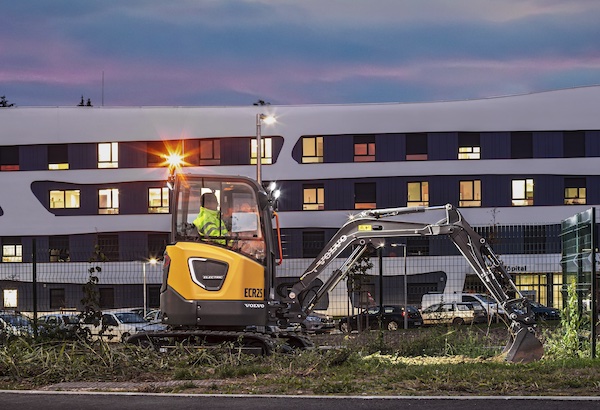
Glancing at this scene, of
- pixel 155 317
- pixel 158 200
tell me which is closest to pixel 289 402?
pixel 155 317

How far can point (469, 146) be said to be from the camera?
6122 centimetres

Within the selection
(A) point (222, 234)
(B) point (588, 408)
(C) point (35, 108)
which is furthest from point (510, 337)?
(C) point (35, 108)

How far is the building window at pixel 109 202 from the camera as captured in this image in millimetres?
63750

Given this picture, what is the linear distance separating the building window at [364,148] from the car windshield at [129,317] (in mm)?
30445

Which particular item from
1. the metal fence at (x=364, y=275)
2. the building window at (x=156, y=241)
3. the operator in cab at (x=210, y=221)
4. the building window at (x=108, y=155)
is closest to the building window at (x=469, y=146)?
the metal fence at (x=364, y=275)

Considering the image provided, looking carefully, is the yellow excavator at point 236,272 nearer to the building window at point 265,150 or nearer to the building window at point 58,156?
the building window at point 265,150

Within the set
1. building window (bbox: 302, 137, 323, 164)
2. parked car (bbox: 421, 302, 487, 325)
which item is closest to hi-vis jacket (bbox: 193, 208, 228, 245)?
parked car (bbox: 421, 302, 487, 325)

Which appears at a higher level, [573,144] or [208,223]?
[573,144]

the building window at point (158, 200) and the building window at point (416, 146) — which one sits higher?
the building window at point (416, 146)

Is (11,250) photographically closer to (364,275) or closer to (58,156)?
(58,156)

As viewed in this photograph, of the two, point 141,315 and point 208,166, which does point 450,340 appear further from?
point 208,166

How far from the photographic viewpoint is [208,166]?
62.1 meters

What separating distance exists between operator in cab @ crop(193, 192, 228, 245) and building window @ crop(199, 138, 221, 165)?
4422 centimetres

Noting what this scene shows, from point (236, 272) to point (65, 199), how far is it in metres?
48.5
